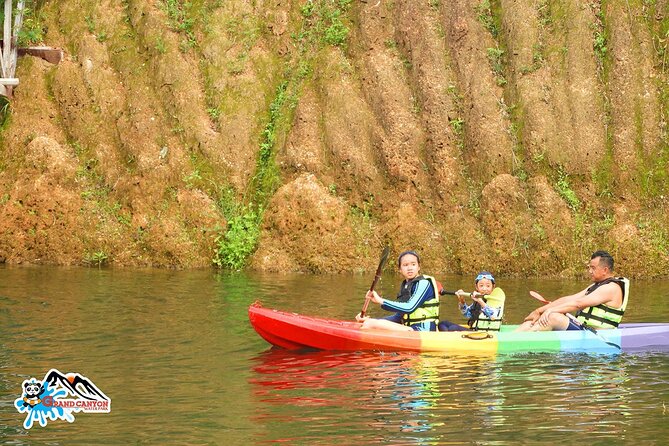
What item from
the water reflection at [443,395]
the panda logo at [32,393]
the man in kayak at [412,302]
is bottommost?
the panda logo at [32,393]

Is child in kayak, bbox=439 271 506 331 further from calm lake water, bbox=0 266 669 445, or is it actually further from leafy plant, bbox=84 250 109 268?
leafy plant, bbox=84 250 109 268

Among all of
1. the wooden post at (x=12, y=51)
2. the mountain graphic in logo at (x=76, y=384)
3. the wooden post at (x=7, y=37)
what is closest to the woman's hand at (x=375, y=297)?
the mountain graphic in logo at (x=76, y=384)

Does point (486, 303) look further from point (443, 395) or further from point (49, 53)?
Result: point (49, 53)

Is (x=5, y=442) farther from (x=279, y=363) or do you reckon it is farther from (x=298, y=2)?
(x=298, y=2)

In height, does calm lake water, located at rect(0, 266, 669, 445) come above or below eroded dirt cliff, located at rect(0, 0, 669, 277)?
below

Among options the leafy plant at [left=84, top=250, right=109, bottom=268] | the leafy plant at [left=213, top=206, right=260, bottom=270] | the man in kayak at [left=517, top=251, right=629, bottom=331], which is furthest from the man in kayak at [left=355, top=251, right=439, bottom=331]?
the leafy plant at [left=84, top=250, right=109, bottom=268]

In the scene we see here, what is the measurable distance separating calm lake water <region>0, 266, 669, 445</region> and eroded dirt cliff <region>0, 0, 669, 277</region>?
7249 mm

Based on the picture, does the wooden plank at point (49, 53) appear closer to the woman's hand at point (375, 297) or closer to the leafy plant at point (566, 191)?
the leafy plant at point (566, 191)

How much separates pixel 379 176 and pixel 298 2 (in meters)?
7.81

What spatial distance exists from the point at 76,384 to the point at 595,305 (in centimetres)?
817

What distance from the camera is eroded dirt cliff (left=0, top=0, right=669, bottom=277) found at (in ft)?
94.0

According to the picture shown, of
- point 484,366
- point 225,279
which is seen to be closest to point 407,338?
point 484,366

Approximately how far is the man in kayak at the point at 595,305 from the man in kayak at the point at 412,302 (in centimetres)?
161

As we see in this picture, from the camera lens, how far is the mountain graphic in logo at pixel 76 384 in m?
12.3
